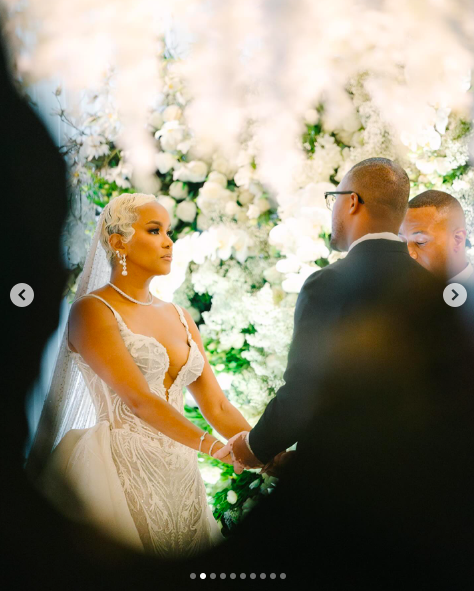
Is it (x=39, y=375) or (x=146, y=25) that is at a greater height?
(x=146, y=25)

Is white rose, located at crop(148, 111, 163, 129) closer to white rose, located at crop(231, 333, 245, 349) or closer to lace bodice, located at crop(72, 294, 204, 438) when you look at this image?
lace bodice, located at crop(72, 294, 204, 438)

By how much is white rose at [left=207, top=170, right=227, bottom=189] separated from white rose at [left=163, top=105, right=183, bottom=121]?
0.17m

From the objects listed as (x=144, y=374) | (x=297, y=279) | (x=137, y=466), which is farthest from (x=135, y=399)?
(x=297, y=279)

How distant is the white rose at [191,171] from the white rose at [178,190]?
1 centimetres

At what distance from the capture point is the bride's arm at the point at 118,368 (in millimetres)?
1207

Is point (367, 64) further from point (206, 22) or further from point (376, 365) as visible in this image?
point (376, 365)

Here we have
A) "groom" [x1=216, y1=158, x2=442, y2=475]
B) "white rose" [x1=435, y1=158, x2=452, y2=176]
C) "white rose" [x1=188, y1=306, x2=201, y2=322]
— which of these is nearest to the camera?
"groom" [x1=216, y1=158, x2=442, y2=475]

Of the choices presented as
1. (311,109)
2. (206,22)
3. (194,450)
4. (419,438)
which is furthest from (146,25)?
(419,438)

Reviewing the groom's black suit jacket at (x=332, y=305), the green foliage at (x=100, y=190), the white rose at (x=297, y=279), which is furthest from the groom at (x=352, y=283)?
the green foliage at (x=100, y=190)

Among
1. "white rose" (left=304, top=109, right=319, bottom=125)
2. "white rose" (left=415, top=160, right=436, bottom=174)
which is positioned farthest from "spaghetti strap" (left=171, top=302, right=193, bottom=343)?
"white rose" (left=415, top=160, right=436, bottom=174)

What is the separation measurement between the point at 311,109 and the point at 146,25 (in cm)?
47

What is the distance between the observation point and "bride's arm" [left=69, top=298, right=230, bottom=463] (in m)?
1.21

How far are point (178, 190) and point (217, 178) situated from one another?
106 mm

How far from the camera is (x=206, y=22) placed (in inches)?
52.9
